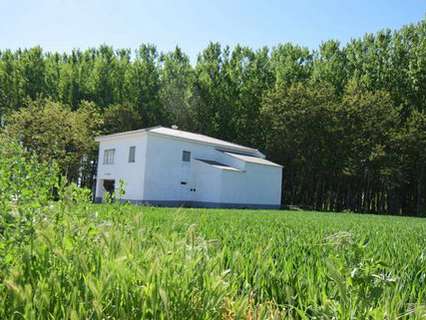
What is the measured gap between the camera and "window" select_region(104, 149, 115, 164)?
109 feet

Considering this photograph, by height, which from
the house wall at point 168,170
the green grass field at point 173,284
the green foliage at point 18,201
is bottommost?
the green grass field at point 173,284

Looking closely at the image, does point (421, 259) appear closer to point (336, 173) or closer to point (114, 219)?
point (114, 219)

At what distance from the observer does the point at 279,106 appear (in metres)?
41.4

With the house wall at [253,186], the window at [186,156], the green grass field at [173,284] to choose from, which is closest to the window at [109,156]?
the window at [186,156]

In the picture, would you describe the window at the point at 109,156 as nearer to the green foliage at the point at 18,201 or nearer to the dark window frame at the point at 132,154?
the dark window frame at the point at 132,154

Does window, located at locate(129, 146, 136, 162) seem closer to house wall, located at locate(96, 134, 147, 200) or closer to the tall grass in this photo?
house wall, located at locate(96, 134, 147, 200)

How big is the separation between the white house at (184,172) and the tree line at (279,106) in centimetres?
778

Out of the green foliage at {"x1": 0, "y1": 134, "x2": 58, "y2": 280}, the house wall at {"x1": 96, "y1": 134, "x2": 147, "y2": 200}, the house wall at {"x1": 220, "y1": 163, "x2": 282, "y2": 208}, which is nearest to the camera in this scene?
the green foliage at {"x1": 0, "y1": 134, "x2": 58, "y2": 280}

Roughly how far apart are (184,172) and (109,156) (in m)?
6.44

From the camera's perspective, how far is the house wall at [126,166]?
1166 inches

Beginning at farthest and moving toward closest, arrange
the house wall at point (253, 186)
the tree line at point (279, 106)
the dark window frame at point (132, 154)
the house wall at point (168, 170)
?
the tree line at point (279, 106)
the dark window frame at point (132, 154)
the house wall at point (253, 186)
the house wall at point (168, 170)

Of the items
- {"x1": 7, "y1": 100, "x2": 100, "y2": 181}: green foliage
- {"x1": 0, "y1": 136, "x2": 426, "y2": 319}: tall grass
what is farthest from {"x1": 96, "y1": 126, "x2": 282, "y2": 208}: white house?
{"x1": 0, "y1": 136, "x2": 426, "y2": 319}: tall grass

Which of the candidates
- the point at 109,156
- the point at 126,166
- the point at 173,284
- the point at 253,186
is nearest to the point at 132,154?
the point at 126,166

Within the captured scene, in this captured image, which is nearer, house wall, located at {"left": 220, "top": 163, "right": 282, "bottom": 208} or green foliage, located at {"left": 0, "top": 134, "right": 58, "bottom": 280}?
green foliage, located at {"left": 0, "top": 134, "right": 58, "bottom": 280}
